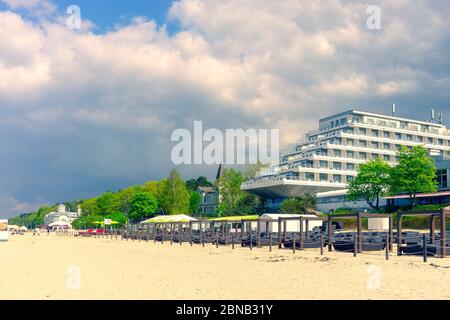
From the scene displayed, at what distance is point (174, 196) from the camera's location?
105 m

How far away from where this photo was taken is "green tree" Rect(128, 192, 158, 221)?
10531cm

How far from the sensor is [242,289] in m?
14.6

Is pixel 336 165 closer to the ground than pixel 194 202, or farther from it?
farther from it

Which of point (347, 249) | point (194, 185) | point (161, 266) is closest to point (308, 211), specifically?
point (347, 249)

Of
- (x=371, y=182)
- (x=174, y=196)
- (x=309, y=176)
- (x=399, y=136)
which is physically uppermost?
(x=399, y=136)

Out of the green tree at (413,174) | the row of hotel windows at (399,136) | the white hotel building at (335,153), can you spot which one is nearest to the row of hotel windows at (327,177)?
the white hotel building at (335,153)

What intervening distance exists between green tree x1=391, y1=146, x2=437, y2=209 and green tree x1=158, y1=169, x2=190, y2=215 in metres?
50.5

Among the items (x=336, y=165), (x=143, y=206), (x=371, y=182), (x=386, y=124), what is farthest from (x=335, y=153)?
(x=143, y=206)

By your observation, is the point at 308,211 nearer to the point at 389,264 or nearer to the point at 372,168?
the point at 372,168

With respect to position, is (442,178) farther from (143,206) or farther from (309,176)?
(143,206)

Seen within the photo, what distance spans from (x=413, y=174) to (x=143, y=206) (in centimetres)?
5828

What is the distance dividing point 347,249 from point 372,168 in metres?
42.8

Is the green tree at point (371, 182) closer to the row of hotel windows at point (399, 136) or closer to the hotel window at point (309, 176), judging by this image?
the hotel window at point (309, 176)

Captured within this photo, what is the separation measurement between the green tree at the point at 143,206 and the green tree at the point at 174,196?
79.7 inches
